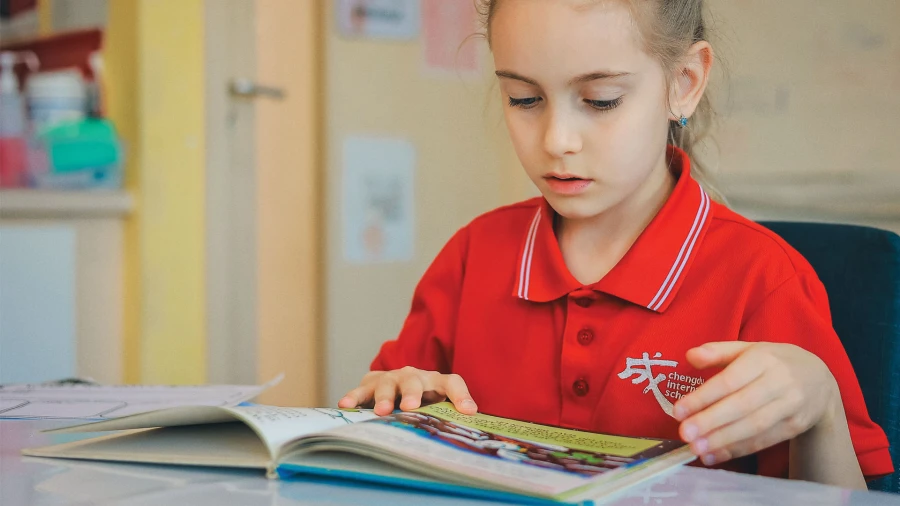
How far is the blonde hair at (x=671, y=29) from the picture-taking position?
870 millimetres

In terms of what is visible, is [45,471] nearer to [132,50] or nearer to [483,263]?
[483,263]

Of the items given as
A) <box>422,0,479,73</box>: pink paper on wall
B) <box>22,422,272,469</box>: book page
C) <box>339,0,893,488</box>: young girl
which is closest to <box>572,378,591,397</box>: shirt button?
<box>339,0,893,488</box>: young girl

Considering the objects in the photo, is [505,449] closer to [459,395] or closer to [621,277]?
[459,395]

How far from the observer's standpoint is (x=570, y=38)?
81 centimetres

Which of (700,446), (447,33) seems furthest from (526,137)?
(447,33)

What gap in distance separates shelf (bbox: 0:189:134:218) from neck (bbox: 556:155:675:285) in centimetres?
128

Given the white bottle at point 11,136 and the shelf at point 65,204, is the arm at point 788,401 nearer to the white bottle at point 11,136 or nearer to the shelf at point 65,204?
the shelf at point 65,204

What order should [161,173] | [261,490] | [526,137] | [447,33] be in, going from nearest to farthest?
[261,490] → [526,137] → [161,173] → [447,33]

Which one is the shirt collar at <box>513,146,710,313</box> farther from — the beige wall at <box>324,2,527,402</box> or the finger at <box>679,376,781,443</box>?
the beige wall at <box>324,2,527,402</box>

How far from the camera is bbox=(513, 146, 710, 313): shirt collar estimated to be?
896 mm

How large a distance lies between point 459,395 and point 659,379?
208 millimetres

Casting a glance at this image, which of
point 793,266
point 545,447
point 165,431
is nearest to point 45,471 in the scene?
point 165,431

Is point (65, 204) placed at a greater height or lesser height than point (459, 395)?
greater

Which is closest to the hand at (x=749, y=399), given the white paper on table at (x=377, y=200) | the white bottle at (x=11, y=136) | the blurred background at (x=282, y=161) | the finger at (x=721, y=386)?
the finger at (x=721, y=386)
